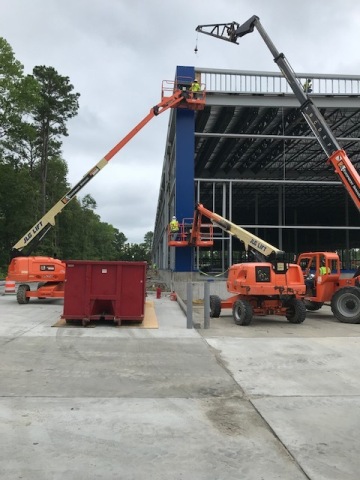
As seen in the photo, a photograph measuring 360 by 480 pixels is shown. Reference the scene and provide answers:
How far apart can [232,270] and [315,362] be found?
6.73 meters

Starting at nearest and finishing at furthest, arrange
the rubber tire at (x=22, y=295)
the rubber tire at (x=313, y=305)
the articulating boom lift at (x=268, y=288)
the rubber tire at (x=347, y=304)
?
the articulating boom lift at (x=268, y=288) → the rubber tire at (x=347, y=304) → the rubber tire at (x=313, y=305) → the rubber tire at (x=22, y=295)

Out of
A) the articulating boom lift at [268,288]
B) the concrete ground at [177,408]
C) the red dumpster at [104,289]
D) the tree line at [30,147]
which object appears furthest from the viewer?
the tree line at [30,147]

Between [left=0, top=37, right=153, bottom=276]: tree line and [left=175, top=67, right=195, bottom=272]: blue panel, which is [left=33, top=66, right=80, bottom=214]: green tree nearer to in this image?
[left=0, top=37, right=153, bottom=276]: tree line

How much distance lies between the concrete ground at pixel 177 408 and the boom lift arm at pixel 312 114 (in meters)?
6.47

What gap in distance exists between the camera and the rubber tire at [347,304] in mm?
13727

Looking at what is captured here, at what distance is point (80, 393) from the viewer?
587 cm

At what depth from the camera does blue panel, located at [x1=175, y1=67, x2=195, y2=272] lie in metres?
20.8

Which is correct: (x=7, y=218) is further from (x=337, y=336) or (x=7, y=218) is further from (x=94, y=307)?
(x=337, y=336)

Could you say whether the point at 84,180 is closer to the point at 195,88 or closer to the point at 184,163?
the point at 184,163

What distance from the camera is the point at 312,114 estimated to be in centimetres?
1625

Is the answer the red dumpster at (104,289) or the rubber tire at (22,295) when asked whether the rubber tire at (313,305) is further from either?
the rubber tire at (22,295)

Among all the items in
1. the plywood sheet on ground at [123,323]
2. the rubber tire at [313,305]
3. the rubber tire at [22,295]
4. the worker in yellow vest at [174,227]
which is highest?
the worker in yellow vest at [174,227]

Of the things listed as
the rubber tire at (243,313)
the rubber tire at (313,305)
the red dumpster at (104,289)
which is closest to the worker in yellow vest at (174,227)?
the rubber tire at (313,305)

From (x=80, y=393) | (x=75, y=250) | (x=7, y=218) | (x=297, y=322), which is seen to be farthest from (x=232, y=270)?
(x=75, y=250)
